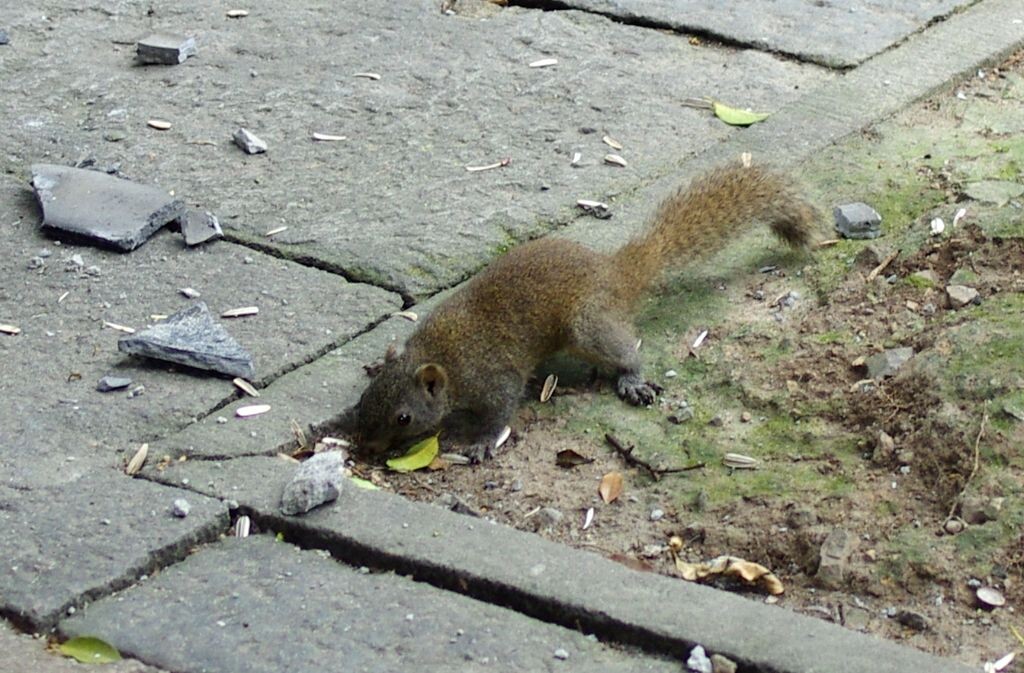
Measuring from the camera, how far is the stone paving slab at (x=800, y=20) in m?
7.29

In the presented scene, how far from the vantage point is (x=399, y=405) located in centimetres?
459

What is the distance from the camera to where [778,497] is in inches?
164

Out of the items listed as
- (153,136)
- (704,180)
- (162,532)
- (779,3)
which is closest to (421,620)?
(162,532)

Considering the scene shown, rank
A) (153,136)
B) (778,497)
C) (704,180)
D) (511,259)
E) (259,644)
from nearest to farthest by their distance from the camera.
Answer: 1. (259,644)
2. (778,497)
3. (511,259)
4. (704,180)
5. (153,136)

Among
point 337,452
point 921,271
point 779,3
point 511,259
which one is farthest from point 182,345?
point 779,3

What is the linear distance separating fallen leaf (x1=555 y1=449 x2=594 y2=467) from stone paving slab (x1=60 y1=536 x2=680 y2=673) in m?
0.84

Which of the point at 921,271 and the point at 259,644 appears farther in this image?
the point at 921,271

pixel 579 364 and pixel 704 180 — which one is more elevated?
pixel 704 180

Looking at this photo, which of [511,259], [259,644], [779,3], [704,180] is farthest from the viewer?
[779,3]

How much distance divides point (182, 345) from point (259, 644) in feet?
4.89

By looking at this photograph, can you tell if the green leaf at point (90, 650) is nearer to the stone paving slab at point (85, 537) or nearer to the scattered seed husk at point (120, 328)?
the stone paving slab at point (85, 537)

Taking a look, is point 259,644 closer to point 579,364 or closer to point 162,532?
point 162,532

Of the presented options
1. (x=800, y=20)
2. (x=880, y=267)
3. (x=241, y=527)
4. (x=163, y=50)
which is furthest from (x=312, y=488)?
(x=800, y=20)

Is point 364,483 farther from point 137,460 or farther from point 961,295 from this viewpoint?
point 961,295
